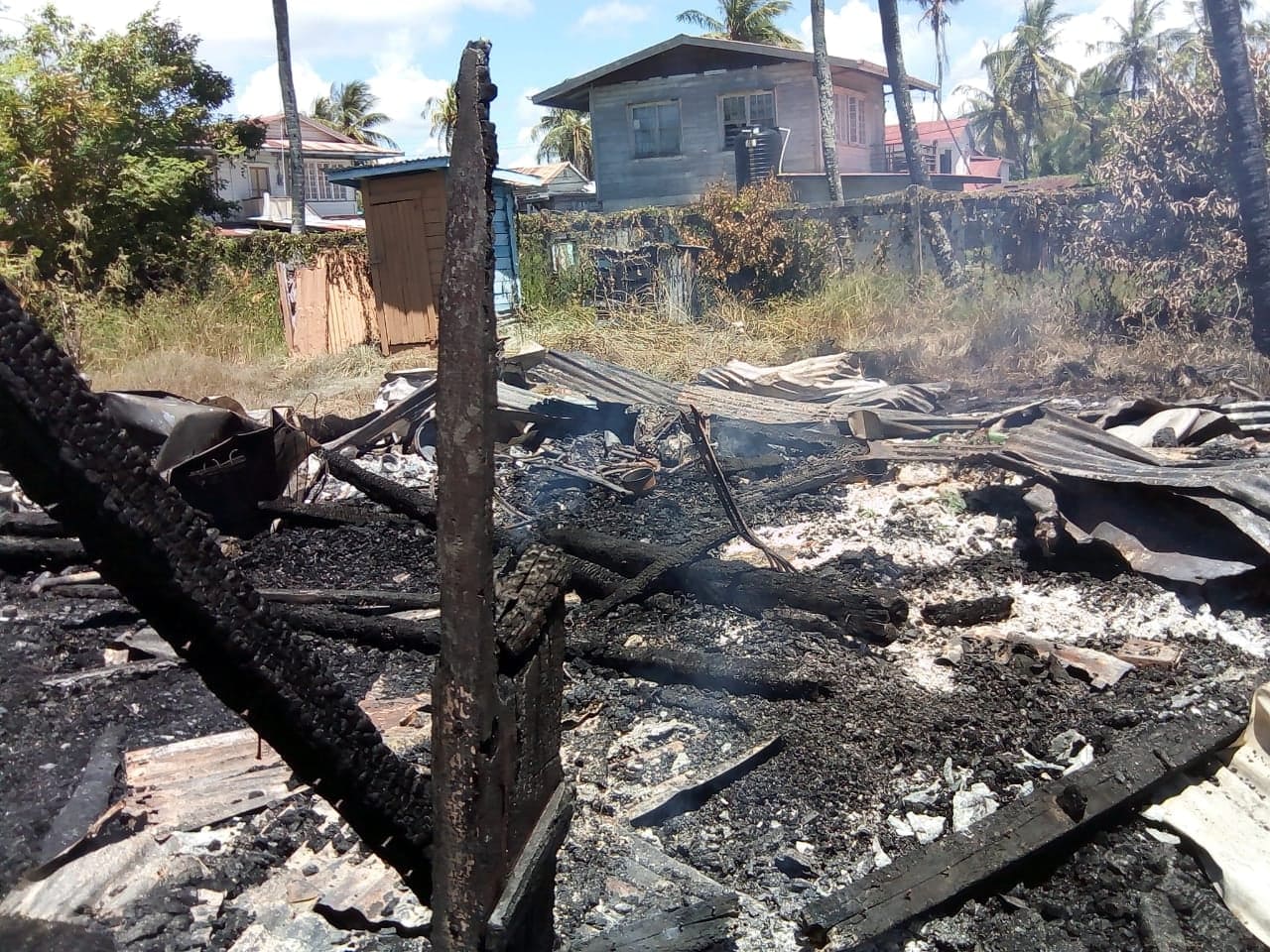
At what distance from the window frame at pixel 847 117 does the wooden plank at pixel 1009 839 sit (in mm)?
26120

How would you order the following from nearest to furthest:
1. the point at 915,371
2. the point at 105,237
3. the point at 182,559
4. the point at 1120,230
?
the point at 182,559
the point at 915,371
the point at 1120,230
the point at 105,237

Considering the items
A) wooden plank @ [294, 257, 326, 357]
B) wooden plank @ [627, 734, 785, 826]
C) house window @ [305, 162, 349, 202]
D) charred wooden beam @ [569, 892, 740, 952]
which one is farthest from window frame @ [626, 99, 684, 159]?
charred wooden beam @ [569, 892, 740, 952]

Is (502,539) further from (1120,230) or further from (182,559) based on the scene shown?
(1120,230)

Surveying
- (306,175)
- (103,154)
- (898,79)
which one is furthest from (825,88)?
(306,175)

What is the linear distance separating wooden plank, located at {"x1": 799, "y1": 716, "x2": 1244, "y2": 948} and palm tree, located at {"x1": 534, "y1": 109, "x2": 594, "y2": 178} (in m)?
37.0

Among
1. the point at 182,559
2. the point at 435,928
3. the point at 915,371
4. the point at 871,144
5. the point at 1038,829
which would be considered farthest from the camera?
the point at 871,144

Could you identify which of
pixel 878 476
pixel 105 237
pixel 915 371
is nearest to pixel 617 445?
pixel 878 476

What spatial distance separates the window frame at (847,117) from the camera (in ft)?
90.9

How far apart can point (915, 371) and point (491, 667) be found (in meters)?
10.6

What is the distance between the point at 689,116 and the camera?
25.4 m

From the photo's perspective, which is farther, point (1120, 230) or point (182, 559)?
point (1120, 230)

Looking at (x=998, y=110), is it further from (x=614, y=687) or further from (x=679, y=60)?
(x=614, y=687)

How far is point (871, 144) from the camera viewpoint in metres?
30.4

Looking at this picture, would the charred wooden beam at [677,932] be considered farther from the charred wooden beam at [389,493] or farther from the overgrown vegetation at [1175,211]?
the overgrown vegetation at [1175,211]
